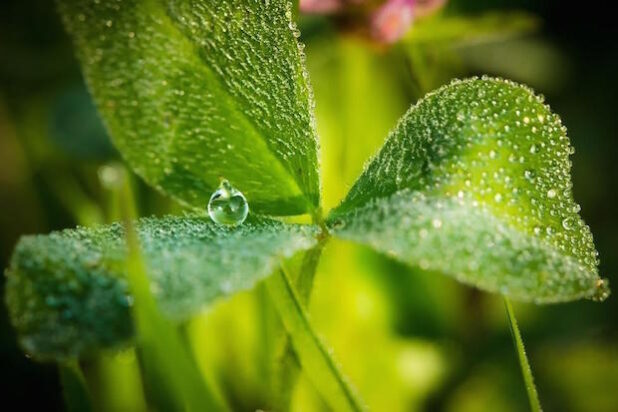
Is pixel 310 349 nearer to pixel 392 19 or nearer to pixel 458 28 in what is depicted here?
pixel 392 19

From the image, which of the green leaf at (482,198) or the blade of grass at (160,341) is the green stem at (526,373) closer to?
the green leaf at (482,198)

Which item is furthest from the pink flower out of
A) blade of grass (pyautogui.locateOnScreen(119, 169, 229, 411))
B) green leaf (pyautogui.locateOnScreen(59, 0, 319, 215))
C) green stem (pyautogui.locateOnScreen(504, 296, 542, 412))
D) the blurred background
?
blade of grass (pyautogui.locateOnScreen(119, 169, 229, 411))

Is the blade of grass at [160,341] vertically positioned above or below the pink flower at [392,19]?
below

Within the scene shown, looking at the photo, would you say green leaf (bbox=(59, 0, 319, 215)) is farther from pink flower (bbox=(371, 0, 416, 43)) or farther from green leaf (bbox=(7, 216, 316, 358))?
pink flower (bbox=(371, 0, 416, 43))

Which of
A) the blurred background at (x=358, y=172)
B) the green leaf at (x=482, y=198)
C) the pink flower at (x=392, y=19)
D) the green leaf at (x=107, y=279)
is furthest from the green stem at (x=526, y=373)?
the pink flower at (x=392, y=19)

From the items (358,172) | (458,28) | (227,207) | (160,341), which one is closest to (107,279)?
(160,341)
